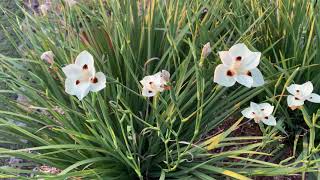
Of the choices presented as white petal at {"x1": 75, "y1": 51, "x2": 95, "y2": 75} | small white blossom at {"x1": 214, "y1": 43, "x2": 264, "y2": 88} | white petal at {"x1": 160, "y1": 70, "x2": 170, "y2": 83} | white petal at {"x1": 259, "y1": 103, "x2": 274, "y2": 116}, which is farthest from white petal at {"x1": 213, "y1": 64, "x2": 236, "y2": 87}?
white petal at {"x1": 75, "y1": 51, "x2": 95, "y2": 75}

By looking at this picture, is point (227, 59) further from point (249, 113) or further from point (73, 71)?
point (73, 71)

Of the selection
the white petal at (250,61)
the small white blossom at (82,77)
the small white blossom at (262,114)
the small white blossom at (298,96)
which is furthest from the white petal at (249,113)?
the small white blossom at (82,77)

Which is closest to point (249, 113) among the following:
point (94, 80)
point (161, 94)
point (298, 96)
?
point (298, 96)

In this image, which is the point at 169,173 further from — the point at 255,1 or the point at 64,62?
the point at 255,1

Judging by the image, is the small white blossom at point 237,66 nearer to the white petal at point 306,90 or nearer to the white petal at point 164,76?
the white petal at point 164,76

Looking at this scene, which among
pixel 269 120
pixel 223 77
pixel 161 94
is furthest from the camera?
pixel 161 94

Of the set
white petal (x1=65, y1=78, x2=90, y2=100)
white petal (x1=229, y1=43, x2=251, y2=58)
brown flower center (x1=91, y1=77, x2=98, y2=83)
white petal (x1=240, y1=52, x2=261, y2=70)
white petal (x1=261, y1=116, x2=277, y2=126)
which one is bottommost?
white petal (x1=261, y1=116, x2=277, y2=126)

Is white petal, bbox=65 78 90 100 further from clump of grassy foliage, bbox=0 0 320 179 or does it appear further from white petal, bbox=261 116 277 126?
white petal, bbox=261 116 277 126
